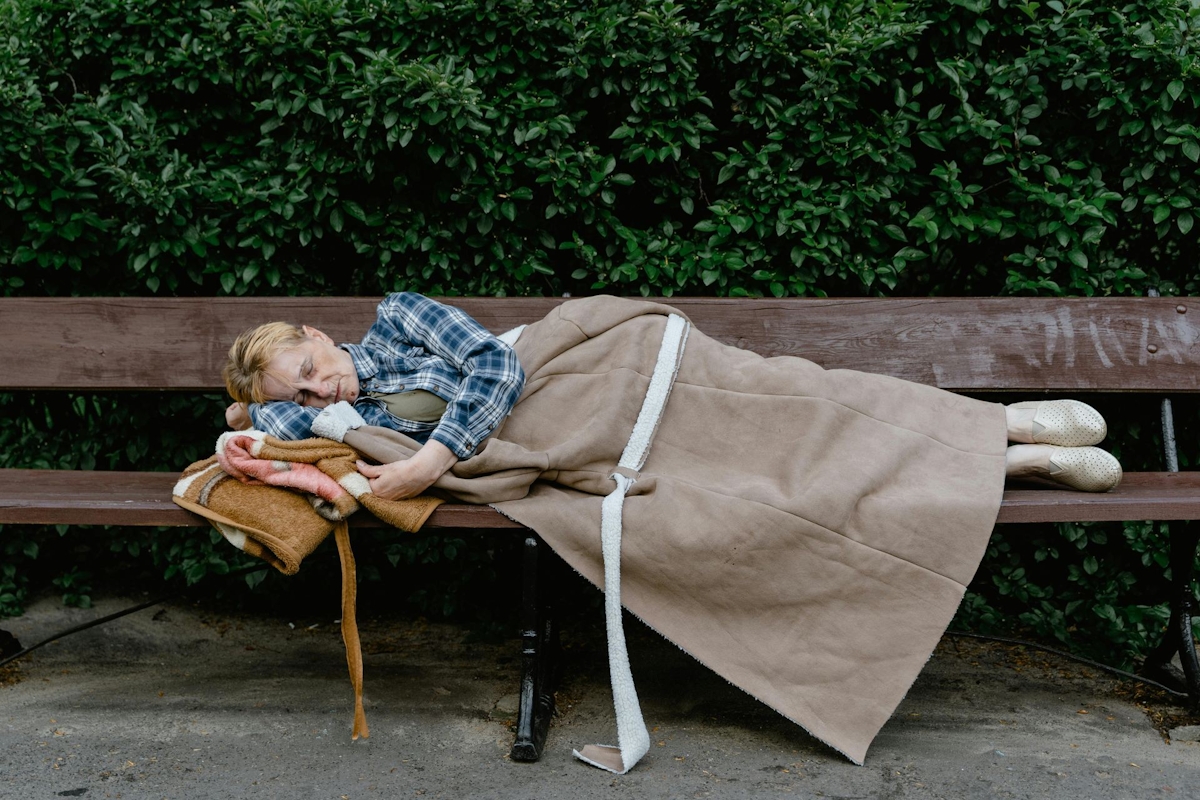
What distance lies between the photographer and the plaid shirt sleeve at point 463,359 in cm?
274

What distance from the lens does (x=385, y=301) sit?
10.3ft

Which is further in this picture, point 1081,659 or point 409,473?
point 1081,659

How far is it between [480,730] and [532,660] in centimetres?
27

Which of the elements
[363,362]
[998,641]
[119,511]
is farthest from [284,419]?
[998,641]

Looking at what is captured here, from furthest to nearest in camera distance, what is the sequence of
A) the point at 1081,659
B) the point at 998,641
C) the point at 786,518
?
the point at 998,641 < the point at 1081,659 < the point at 786,518

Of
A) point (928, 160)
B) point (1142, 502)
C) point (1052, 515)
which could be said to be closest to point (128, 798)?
point (1052, 515)

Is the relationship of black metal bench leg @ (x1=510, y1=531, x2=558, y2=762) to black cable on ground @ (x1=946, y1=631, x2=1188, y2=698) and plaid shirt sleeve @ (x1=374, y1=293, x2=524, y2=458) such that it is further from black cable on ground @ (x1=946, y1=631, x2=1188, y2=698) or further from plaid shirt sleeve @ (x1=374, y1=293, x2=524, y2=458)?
black cable on ground @ (x1=946, y1=631, x2=1188, y2=698)

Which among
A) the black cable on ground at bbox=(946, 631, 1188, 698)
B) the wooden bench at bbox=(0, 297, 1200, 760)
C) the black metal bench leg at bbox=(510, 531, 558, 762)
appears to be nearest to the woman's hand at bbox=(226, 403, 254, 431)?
the wooden bench at bbox=(0, 297, 1200, 760)

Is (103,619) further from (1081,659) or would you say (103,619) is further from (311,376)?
(1081,659)

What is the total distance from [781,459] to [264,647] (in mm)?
1879

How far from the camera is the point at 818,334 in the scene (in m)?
3.30

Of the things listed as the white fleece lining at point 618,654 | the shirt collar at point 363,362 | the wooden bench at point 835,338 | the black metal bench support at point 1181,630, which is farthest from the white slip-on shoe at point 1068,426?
the shirt collar at point 363,362

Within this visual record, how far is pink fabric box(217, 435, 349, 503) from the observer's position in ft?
8.52

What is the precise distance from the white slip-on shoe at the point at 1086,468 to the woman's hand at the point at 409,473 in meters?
1.56
